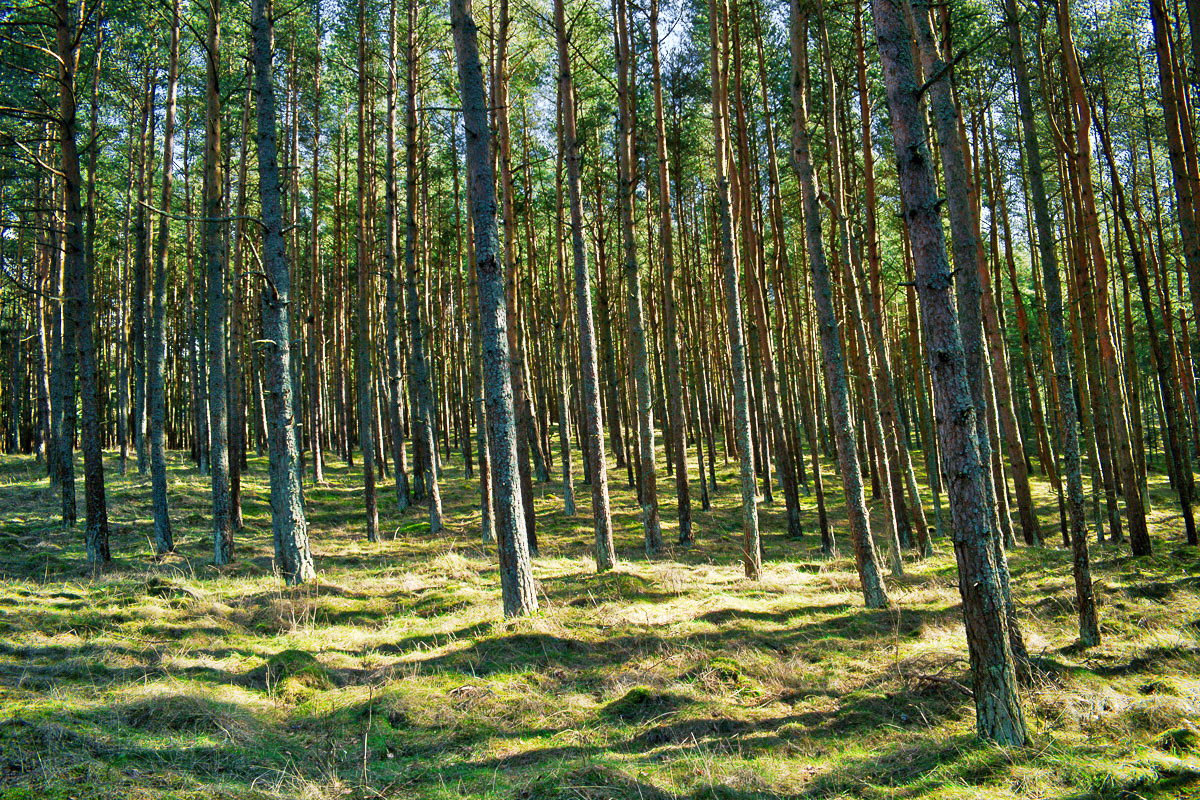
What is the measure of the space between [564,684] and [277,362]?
20.0 ft

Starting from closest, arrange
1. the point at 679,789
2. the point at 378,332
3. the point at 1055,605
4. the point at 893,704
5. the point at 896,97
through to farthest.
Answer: the point at 679,789, the point at 896,97, the point at 893,704, the point at 1055,605, the point at 378,332

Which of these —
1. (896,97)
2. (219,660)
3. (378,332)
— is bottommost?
(219,660)

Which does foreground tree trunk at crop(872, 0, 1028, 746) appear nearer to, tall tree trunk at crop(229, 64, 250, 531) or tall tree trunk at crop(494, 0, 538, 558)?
tall tree trunk at crop(494, 0, 538, 558)

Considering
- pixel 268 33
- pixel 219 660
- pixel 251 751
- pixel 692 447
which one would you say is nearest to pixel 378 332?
pixel 692 447

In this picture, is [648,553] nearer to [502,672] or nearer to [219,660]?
[502,672]

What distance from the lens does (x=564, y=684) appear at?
588 centimetres

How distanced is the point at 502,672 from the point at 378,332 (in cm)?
2100

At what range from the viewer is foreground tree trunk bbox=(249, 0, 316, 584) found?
28.8 ft

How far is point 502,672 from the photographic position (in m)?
6.03

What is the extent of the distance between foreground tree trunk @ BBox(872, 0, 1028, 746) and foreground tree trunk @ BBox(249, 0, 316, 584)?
796 cm

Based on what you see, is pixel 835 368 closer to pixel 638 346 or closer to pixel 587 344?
pixel 587 344

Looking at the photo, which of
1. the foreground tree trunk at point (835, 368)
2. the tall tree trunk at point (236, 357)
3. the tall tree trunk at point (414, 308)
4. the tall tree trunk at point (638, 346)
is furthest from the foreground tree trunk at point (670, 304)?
the tall tree trunk at point (236, 357)

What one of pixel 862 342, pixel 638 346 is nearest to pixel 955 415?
pixel 862 342

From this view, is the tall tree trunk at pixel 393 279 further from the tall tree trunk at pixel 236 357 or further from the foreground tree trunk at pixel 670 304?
the foreground tree trunk at pixel 670 304
